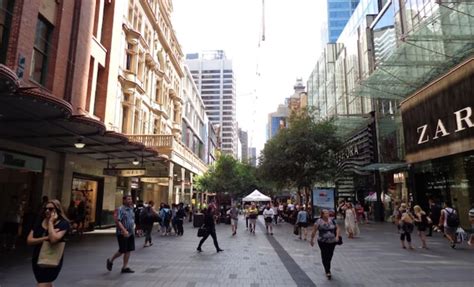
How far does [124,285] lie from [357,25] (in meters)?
36.9

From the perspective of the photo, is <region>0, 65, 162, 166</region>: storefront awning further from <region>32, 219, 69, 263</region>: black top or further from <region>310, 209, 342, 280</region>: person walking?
<region>310, 209, 342, 280</region>: person walking

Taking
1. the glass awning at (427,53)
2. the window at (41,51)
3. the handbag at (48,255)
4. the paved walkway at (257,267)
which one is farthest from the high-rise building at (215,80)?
the handbag at (48,255)

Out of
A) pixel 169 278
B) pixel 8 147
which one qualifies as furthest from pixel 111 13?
pixel 169 278

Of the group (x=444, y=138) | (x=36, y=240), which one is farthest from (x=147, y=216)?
(x=444, y=138)

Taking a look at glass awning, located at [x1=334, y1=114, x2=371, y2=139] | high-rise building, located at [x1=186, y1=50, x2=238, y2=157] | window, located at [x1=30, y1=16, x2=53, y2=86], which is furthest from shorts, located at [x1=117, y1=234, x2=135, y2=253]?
high-rise building, located at [x1=186, y1=50, x2=238, y2=157]

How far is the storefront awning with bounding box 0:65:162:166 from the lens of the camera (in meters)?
8.80

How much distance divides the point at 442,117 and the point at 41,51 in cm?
1796

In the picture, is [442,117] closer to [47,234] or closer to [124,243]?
[124,243]

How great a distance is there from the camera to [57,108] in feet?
33.1

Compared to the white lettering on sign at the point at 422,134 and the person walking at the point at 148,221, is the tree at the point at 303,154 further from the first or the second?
the person walking at the point at 148,221

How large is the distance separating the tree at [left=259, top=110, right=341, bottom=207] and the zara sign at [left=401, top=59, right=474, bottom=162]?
8524 millimetres

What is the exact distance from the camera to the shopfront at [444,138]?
1633cm

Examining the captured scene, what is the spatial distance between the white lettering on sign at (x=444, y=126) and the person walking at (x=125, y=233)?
13853 millimetres

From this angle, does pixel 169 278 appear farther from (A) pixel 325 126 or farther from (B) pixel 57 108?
(A) pixel 325 126
